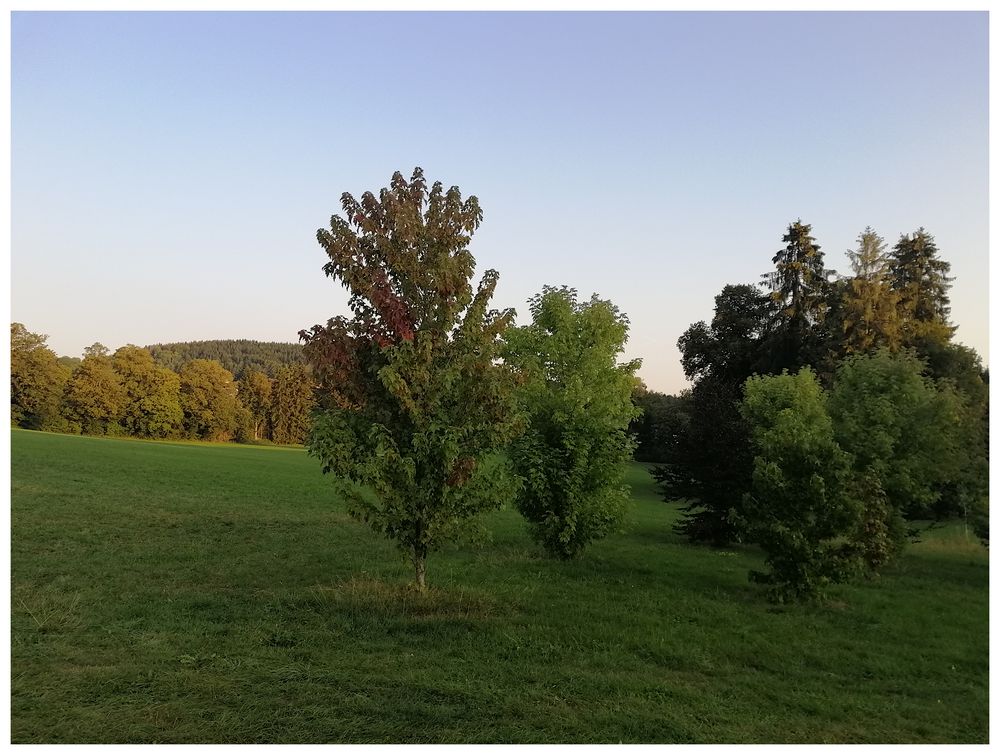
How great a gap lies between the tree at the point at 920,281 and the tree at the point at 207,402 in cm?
7818

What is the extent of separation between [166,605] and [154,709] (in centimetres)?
527

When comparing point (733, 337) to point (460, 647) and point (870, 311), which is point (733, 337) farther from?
point (460, 647)

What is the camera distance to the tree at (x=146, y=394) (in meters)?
76.9

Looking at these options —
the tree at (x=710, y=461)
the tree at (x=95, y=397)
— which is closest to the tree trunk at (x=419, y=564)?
the tree at (x=710, y=461)

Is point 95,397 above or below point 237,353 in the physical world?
below

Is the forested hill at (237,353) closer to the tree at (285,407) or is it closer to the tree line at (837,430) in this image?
the tree at (285,407)

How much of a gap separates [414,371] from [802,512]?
8.93 metres

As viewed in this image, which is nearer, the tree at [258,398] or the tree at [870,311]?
the tree at [870,311]

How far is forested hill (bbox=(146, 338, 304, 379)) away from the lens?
107062 millimetres

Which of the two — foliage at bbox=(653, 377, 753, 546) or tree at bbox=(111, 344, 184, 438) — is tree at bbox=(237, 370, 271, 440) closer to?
tree at bbox=(111, 344, 184, 438)

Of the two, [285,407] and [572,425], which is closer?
[572,425]

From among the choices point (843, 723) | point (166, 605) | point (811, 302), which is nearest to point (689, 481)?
point (843, 723)

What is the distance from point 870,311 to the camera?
3509 centimetres

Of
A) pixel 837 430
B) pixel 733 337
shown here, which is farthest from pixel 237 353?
pixel 837 430
